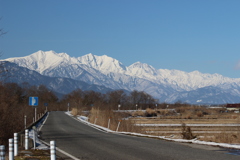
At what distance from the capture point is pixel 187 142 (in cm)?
1955

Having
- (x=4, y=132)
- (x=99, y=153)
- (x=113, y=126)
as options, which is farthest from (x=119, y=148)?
(x=113, y=126)

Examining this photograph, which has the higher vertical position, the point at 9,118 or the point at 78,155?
the point at 9,118

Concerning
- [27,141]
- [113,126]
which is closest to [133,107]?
[113,126]

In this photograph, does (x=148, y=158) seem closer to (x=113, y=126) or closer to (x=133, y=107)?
(x=113, y=126)

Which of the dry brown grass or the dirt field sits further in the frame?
the dry brown grass

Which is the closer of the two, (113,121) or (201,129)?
(113,121)

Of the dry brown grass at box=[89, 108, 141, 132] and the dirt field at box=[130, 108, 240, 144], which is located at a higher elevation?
the dry brown grass at box=[89, 108, 141, 132]

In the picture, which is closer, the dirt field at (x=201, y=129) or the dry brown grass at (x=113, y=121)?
the dirt field at (x=201, y=129)

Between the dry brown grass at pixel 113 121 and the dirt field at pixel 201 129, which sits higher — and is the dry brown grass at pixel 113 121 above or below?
above

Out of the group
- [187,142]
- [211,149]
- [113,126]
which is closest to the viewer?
[211,149]

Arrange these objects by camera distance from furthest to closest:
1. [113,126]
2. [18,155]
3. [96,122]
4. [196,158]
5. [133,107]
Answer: [133,107], [96,122], [113,126], [18,155], [196,158]

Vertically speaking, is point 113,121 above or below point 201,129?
above

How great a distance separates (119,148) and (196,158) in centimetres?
445

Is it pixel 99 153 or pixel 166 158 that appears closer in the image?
pixel 166 158
